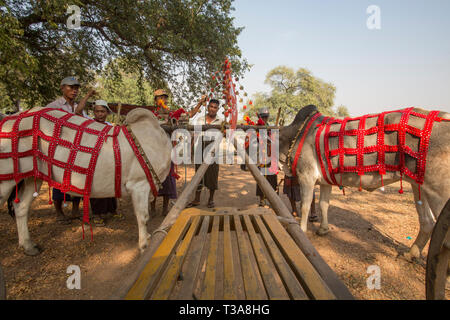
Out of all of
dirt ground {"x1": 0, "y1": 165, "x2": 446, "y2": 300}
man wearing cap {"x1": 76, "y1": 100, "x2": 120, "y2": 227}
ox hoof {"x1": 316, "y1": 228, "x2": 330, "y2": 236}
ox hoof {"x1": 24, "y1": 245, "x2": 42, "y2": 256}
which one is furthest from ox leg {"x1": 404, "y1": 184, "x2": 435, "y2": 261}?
ox hoof {"x1": 24, "y1": 245, "x2": 42, "y2": 256}

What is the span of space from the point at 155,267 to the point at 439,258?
1.78 m

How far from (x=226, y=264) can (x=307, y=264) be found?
1.86 ft

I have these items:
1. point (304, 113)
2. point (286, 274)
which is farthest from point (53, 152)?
point (304, 113)

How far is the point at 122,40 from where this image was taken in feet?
22.3

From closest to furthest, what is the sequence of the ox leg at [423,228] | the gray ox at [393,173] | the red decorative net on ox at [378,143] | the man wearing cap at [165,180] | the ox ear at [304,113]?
1. the gray ox at [393,173]
2. the red decorative net on ox at [378,143]
3. the ox leg at [423,228]
4. the ox ear at [304,113]
5. the man wearing cap at [165,180]

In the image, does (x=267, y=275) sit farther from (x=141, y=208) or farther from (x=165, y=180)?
(x=165, y=180)

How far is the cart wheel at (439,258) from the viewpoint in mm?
1261

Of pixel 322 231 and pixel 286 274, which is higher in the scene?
pixel 286 274

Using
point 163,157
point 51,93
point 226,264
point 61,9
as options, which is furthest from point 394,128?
point 51,93

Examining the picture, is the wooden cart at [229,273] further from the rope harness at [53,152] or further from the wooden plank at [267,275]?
the rope harness at [53,152]

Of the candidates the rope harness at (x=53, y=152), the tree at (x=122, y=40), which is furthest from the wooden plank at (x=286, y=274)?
the tree at (x=122, y=40)

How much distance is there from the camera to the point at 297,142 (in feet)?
12.2

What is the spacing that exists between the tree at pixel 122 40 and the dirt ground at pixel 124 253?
3.26 m
